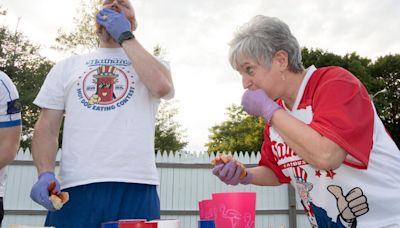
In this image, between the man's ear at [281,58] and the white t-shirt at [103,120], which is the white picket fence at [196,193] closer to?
the white t-shirt at [103,120]

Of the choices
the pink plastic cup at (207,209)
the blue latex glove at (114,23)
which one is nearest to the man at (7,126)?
the blue latex glove at (114,23)

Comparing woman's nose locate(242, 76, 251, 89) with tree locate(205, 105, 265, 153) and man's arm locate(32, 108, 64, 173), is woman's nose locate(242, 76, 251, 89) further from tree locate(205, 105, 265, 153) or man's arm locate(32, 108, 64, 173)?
tree locate(205, 105, 265, 153)

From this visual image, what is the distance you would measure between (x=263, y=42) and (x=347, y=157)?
53 centimetres

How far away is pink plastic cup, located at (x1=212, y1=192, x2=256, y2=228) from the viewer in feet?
4.29

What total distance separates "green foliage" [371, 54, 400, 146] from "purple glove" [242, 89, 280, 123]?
2218 cm

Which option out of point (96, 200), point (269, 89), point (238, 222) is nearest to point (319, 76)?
point (269, 89)

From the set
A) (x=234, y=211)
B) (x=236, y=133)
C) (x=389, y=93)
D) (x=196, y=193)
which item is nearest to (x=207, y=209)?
(x=234, y=211)

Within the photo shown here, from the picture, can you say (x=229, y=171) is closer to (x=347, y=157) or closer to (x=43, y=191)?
(x=347, y=157)

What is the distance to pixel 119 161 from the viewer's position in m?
1.77

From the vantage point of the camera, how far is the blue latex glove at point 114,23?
1896mm

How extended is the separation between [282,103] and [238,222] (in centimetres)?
68

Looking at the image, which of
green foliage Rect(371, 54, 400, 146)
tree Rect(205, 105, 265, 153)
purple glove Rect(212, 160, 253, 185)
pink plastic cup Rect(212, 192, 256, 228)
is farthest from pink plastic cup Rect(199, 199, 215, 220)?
tree Rect(205, 105, 265, 153)

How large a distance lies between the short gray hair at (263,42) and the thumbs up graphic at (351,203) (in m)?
0.52

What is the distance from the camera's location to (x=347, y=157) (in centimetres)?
142
